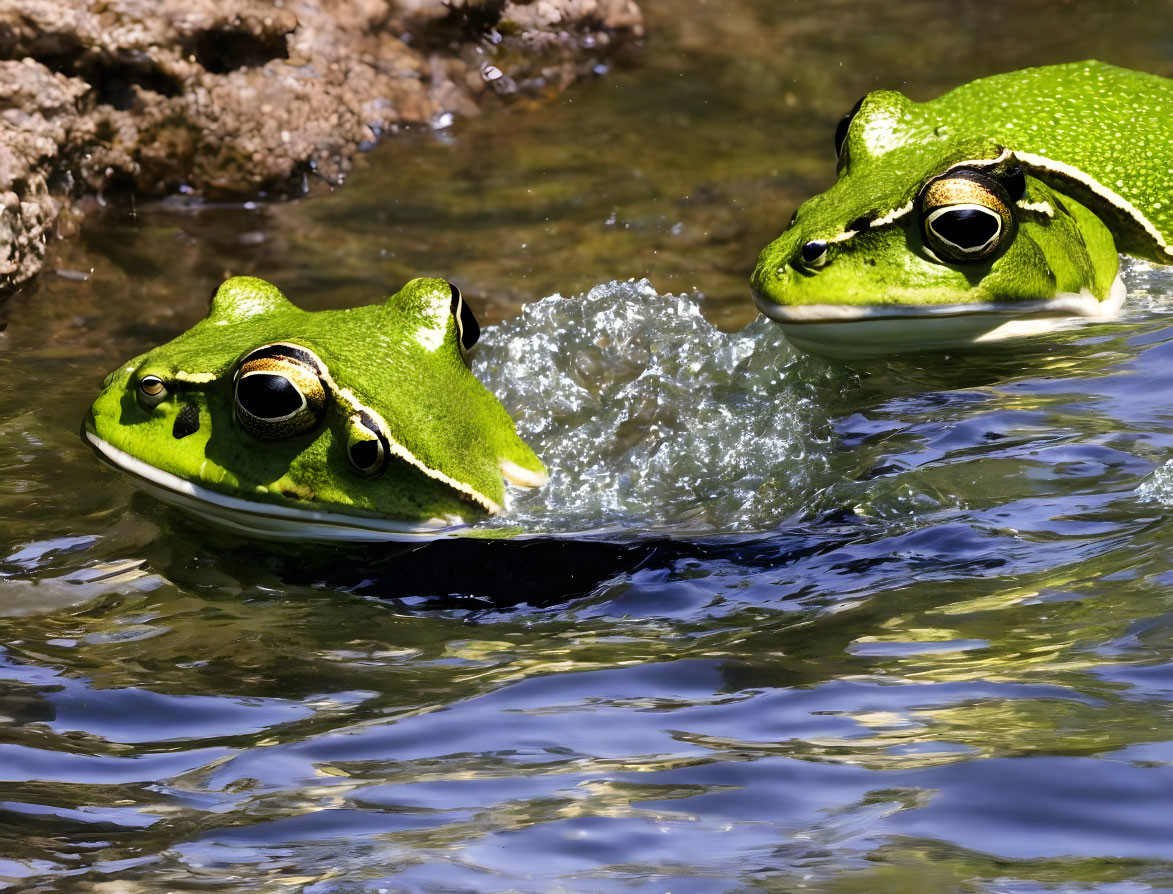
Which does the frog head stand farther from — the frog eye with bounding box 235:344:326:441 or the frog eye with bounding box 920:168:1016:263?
the frog eye with bounding box 235:344:326:441

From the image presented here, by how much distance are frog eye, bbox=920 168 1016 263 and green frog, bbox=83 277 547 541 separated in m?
1.73

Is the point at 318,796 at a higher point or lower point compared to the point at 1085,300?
lower

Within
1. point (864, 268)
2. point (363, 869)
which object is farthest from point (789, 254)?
point (363, 869)

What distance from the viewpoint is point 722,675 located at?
2932 mm

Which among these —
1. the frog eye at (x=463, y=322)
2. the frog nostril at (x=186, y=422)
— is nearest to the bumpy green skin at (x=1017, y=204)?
the frog eye at (x=463, y=322)

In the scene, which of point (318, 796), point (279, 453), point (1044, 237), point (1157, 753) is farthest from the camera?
point (1044, 237)

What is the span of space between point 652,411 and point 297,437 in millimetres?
1627

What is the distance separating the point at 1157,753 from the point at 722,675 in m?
0.95

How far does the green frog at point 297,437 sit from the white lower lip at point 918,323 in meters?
1.22

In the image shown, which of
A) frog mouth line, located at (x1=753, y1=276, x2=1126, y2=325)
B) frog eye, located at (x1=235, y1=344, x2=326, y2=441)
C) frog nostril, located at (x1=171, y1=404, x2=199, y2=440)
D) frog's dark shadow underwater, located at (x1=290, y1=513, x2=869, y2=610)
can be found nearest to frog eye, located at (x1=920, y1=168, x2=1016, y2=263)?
frog mouth line, located at (x1=753, y1=276, x2=1126, y2=325)

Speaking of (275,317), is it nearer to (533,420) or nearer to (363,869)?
(533,420)

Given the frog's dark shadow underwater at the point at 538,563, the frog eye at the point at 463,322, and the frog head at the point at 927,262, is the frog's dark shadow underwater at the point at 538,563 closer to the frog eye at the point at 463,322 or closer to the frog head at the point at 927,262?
the frog eye at the point at 463,322

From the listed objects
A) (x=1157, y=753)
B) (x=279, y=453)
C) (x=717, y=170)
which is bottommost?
(x=1157, y=753)

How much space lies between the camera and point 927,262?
476 cm
